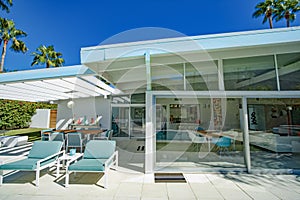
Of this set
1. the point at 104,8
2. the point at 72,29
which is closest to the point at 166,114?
the point at 104,8

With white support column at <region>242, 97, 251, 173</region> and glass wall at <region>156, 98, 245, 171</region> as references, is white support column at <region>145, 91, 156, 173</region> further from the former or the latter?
white support column at <region>242, 97, 251, 173</region>

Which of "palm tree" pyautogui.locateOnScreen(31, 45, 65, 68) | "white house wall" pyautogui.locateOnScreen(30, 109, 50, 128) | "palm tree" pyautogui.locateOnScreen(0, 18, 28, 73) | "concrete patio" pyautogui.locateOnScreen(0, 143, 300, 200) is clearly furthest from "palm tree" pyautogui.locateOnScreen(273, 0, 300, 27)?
"white house wall" pyautogui.locateOnScreen(30, 109, 50, 128)

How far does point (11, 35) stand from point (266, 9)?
2280cm

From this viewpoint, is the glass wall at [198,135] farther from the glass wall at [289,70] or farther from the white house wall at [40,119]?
the white house wall at [40,119]

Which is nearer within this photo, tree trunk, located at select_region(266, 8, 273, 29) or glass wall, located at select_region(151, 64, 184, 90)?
glass wall, located at select_region(151, 64, 184, 90)

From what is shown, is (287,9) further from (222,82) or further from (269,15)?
(222,82)

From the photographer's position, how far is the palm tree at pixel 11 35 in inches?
517

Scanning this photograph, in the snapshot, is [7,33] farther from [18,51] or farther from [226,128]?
[226,128]

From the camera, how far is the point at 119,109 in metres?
9.87

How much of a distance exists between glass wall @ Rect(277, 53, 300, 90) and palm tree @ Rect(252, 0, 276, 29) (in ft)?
45.5

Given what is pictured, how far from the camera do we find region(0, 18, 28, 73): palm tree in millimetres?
13134

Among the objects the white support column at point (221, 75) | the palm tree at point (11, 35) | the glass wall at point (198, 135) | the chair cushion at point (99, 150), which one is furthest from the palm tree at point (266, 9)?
the palm tree at point (11, 35)

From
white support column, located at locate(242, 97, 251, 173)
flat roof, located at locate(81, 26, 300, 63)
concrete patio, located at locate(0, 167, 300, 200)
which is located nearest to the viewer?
concrete patio, located at locate(0, 167, 300, 200)

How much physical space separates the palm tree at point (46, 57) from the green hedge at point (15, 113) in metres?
4.24
